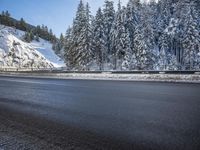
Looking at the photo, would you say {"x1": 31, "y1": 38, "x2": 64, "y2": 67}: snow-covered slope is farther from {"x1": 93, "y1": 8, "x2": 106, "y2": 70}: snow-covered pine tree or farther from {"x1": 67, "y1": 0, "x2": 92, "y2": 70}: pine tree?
{"x1": 93, "y1": 8, "x2": 106, "y2": 70}: snow-covered pine tree

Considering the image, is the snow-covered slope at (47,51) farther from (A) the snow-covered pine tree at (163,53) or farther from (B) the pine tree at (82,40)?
(A) the snow-covered pine tree at (163,53)

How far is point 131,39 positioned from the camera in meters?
51.3

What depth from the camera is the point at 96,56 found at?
54406mm

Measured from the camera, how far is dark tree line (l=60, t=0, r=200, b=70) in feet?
155

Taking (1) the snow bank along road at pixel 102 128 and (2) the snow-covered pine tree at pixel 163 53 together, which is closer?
(1) the snow bank along road at pixel 102 128

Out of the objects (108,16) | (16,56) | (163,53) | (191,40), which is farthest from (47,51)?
(191,40)

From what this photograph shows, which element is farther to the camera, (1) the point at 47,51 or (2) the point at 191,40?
(1) the point at 47,51

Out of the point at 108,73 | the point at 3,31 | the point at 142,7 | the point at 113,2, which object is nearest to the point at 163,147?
the point at 108,73

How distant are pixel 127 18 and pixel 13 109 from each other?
43989mm

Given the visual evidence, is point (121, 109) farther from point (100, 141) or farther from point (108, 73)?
point (108, 73)

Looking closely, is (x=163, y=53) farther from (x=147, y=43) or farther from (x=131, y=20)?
(x=131, y=20)

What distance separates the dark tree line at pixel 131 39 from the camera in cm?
4728

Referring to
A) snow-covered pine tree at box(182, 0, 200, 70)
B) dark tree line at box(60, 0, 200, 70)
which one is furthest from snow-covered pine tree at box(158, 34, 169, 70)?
snow-covered pine tree at box(182, 0, 200, 70)

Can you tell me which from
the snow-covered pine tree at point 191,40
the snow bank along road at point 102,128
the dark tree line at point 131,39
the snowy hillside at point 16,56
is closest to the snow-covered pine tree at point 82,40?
the dark tree line at point 131,39
